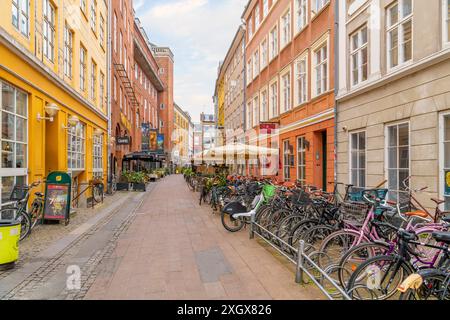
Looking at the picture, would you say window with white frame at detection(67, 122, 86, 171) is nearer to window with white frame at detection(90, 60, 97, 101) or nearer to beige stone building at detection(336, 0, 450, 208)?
window with white frame at detection(90, 60, 97, 101)

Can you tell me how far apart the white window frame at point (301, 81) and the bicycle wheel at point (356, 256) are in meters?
11.3

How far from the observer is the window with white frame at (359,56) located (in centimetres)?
1027

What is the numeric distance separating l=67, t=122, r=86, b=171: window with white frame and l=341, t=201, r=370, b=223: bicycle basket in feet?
36.1

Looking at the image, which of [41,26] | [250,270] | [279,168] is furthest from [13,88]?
[279,168]

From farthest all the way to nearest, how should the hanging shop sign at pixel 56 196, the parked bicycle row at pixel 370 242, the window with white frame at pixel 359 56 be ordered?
the window with white frame at pixel 359 56 < the hanging shop sign at pixel 56 196 < the parked bicycle row at pixel 370 242

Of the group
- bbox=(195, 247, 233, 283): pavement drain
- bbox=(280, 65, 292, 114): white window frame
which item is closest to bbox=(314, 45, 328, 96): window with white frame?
bbox=(280, 65, 292, 114): white window frame

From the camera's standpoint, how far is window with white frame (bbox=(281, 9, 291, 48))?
56.4ft

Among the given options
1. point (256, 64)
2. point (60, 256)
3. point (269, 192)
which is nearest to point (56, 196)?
point (60, 256)

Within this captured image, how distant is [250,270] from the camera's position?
5.29 m

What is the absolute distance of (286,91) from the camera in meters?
17.9

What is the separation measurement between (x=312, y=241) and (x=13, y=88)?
7.48 m

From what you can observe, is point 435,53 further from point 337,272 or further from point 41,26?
point 41,26

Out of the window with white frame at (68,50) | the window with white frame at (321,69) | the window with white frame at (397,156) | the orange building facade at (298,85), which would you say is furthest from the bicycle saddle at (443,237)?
the window with white frame at (68,50)

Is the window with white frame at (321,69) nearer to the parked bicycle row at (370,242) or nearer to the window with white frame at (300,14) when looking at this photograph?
the window with white frame at (300,14)
